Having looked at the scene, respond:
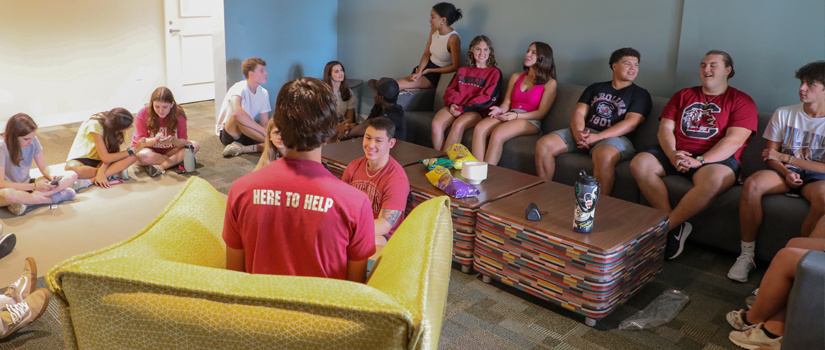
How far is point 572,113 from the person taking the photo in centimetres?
452

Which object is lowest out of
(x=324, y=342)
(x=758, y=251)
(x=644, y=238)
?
(x=758, y=251)

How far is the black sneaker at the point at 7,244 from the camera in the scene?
3.26 metres

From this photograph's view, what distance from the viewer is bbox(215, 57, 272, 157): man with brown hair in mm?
→ 5219

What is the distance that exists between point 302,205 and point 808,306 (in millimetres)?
1731

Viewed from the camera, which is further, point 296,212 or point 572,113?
point 572,113

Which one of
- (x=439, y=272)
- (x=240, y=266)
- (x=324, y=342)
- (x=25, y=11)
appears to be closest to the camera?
(x=324, y=342)

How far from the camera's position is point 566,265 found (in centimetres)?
279

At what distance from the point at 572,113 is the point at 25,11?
15.2 feet

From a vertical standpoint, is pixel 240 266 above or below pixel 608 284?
above

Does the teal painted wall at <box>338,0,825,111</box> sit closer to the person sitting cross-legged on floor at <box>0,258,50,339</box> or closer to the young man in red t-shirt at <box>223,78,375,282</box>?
the young man in red t-shirt at <box>223,78,375,282</box>

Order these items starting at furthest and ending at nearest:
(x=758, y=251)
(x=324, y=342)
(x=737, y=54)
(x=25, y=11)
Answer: (x=25, y=11), (x=737, y=54), (x=758, y=251), (x=324, y=342)

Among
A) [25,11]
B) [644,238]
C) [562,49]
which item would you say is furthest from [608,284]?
[25,11]

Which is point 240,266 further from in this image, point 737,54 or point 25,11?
point 25,11

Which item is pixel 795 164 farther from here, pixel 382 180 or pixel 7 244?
pixel 7 244
